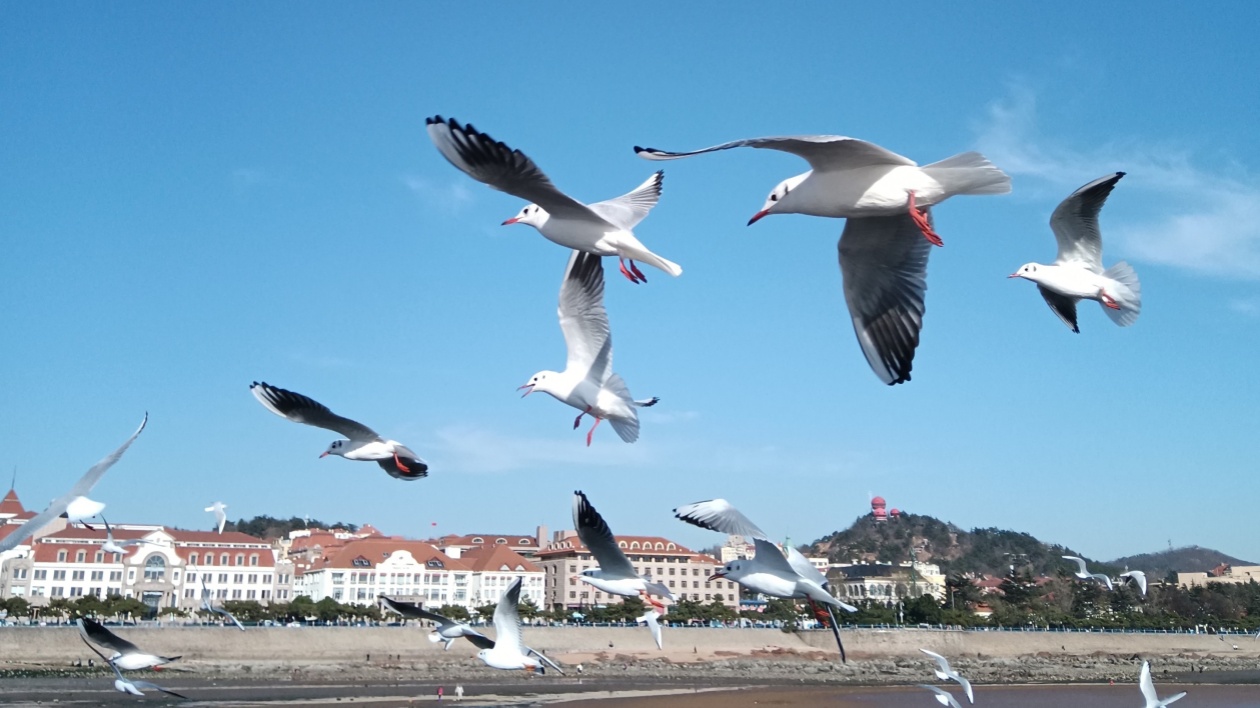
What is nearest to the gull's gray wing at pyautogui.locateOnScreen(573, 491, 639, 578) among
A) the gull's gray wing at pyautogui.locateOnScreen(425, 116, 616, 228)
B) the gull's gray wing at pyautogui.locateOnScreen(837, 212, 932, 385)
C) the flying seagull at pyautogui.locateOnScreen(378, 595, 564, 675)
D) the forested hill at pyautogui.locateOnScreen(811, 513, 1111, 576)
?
the flying seagull at pyautogui.locateOnScreen(378, 595, 564, 675)

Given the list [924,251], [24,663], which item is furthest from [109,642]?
[24,663]

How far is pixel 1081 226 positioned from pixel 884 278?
237 centimetres

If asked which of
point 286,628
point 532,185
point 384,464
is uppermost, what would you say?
point 532,185

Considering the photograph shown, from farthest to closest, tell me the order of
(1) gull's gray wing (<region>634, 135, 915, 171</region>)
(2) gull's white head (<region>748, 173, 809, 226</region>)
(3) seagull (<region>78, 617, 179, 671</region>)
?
(3) seagull (<region>78, 617, 179, 671</region>), (2) gull's white head (<region>748, 173, 809, 226</region>), (1) gull's gray wing (<region>634, 135, 915, 171</region>)

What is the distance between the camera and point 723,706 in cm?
2980

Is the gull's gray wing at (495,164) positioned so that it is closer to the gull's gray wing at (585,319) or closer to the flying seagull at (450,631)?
the gull's gray wing at (585,319)

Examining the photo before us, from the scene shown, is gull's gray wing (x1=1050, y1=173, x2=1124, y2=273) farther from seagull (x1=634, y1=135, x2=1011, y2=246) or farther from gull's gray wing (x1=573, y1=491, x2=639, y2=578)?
gull's gray wing (x1=573, y1=491, x2=639, y2=578)

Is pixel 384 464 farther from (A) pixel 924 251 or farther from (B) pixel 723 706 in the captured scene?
(B) pixel 723 706

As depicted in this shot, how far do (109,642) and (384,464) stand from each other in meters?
8.53

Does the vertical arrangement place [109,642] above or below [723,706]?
above

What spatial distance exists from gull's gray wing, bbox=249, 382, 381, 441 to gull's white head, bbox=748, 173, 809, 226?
17.7 ft

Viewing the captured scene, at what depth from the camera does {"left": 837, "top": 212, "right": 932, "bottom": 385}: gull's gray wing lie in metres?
5.92

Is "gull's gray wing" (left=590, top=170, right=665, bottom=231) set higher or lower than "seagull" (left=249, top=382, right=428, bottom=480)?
higher

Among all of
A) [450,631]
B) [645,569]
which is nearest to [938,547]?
[645,569]
